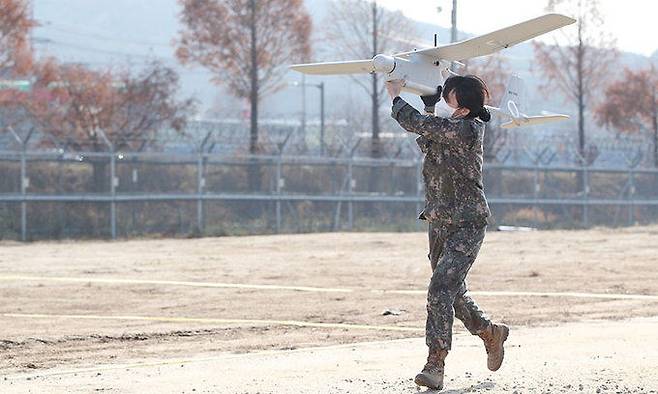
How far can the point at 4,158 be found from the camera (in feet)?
90.2

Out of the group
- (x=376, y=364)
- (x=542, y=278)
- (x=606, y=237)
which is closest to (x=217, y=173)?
(x=606, y=237)

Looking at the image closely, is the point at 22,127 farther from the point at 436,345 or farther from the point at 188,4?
the point at 436,345

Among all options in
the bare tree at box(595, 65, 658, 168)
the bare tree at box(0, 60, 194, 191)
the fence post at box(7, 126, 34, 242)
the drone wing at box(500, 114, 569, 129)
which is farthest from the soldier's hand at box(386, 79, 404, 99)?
the bare tree at box(595, 65, 658, 168)

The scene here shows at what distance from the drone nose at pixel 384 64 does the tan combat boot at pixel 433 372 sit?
65.5 inches

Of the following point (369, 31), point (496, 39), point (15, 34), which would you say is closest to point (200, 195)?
point (15, 34)

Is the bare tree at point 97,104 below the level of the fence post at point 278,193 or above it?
above

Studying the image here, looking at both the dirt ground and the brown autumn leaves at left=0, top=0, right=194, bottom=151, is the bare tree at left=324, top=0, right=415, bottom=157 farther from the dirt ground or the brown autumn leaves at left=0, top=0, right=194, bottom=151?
the dirt ground

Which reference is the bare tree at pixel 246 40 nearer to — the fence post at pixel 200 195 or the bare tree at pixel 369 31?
the bare tree at pixel 369 31

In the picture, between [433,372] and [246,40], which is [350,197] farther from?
[433,372]

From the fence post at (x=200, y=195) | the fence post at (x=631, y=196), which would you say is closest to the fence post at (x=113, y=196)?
the fence post at (x=200, y=195)

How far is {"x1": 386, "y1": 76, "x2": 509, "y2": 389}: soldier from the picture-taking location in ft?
26.2

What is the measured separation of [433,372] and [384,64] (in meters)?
1.82

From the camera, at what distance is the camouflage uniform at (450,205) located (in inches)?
316

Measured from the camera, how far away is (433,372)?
7887 millimetres
